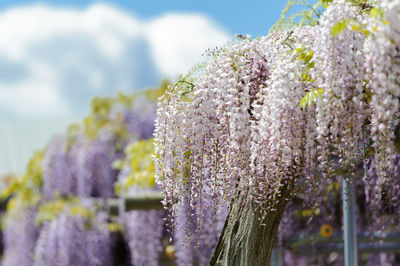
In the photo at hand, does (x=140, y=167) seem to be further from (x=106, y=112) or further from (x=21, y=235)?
→ (x=21, y=235)

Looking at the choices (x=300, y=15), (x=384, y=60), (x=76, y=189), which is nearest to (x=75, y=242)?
(x=76, y=189)

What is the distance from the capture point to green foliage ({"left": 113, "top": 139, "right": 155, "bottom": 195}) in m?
6.00

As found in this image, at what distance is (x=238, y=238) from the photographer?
3.03 m

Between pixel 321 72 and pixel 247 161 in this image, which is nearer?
pixel 321 72

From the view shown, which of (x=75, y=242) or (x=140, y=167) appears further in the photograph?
(x=75, y=242)

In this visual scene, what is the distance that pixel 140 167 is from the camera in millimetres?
6410

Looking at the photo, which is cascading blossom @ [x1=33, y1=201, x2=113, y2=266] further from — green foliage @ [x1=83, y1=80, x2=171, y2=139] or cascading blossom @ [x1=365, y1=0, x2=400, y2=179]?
cascading blossom @ [x1=365, y1=0, x2=400, y2=179]

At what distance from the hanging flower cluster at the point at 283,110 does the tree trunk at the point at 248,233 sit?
0.13 ft

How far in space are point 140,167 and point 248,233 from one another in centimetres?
353

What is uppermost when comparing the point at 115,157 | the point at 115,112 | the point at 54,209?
the point at 115,112

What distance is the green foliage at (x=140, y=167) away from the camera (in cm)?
600

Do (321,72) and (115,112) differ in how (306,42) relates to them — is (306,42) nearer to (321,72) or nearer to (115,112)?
(321,72)

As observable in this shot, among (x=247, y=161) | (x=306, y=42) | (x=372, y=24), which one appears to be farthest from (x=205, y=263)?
(x=372, y=24)

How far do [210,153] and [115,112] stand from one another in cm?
534
